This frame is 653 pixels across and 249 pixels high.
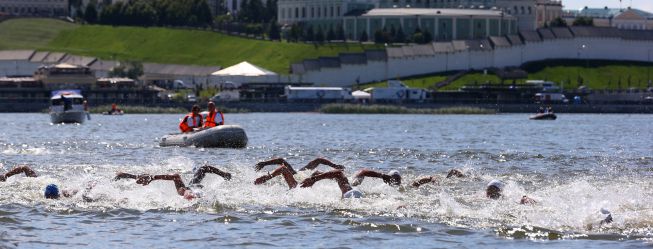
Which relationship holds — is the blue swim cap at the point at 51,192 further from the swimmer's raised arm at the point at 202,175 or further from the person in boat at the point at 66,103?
the person in boat at the point at 66,103

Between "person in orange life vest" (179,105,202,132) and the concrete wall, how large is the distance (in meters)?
119

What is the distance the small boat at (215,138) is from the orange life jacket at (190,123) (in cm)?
24

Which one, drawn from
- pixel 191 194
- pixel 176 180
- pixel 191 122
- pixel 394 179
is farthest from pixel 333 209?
pixel 191 122

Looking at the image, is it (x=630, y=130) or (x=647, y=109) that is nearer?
(x=630, y=130)

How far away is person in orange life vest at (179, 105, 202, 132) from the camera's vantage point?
2328 inches

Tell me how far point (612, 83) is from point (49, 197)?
15460 cm

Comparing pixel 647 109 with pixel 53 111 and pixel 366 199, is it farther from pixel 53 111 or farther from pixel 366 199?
pixel 366 199

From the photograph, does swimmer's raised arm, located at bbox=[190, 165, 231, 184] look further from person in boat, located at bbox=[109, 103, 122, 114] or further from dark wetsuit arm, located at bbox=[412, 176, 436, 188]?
person in boat, located at bbox=[109, 103, 122, 114]

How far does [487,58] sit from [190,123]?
5183 inches

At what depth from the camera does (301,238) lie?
1153 inches

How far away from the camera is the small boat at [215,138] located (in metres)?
57.8

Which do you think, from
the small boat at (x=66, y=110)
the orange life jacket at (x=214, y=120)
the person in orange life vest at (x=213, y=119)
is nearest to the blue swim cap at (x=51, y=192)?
the person in orange life vest at (x=213, y=119)

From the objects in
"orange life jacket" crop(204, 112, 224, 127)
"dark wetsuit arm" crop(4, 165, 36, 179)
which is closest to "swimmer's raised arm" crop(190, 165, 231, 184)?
"dark wetsuit arm" crop(4, 165, 36, 179)

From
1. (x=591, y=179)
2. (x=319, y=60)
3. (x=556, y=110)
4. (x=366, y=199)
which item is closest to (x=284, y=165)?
(x=366, y=199)
